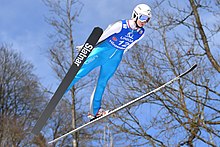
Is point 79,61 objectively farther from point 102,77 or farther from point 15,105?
point 15,105

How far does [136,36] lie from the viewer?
3830mm

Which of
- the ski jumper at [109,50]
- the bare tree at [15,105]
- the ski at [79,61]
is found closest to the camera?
the ski at [79,61]

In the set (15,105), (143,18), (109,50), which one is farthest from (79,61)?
(15,105)

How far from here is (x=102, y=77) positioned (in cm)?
380

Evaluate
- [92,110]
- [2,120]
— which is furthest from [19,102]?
[92,110]

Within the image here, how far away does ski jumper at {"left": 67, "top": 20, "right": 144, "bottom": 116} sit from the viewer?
12.1 ft

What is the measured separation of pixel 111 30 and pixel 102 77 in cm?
46

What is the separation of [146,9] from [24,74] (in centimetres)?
1147

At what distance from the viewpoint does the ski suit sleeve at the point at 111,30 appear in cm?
369

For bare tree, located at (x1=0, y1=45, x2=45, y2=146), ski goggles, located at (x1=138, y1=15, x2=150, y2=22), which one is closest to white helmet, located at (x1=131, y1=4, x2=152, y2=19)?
ski goggles, located at (x1=138, y1=15, x2=150, y2=22)

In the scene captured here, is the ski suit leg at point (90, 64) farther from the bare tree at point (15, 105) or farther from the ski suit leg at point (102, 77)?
the bare tree at point (15, 105)

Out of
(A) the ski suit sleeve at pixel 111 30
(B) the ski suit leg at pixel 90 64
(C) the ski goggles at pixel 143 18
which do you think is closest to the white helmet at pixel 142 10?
(C) the ski goggles at pixel 143 18

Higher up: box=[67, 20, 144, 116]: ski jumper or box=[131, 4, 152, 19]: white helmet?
box=[131, 4, 152, 19]: white helmet

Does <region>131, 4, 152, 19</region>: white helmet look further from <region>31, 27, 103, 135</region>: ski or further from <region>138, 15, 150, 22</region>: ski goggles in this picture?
<region>31, 27, 103, 135</region>: ski
